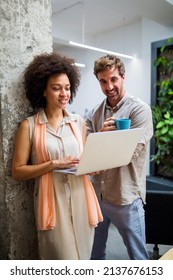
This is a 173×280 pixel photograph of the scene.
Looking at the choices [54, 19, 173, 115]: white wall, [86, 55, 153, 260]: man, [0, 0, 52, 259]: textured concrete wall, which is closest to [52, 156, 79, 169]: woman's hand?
[0, 0, 52, 259]: textured concrete wall

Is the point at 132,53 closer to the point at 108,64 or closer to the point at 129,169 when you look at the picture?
the point at 108,64

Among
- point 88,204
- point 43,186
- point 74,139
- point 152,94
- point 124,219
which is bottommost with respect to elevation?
point 124,219

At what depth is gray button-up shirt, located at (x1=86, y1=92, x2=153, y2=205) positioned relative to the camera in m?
1.49

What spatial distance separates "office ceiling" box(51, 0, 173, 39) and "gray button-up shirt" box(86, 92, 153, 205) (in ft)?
7.51

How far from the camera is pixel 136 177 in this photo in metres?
1.55

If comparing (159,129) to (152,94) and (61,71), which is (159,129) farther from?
(61,71)

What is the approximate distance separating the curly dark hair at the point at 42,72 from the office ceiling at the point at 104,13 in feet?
8.27

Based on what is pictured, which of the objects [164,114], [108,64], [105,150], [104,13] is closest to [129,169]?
[105,150]

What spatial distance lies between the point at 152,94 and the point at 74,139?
3.11 metres

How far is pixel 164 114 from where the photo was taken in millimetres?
3738

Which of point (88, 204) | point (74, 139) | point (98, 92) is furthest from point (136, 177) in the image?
point (98, 92)

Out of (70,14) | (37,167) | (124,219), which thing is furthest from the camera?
(70,14)

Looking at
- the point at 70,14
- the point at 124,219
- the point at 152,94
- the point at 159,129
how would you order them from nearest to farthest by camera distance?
the point at 124,219
the point at 159,129
the point at 152,94
the point at 70,14

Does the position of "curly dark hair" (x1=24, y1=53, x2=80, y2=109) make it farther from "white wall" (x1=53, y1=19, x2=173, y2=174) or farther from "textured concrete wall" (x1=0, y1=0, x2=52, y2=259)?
"white wall" (x1=53, y1=19, x2=173, y2=174)
